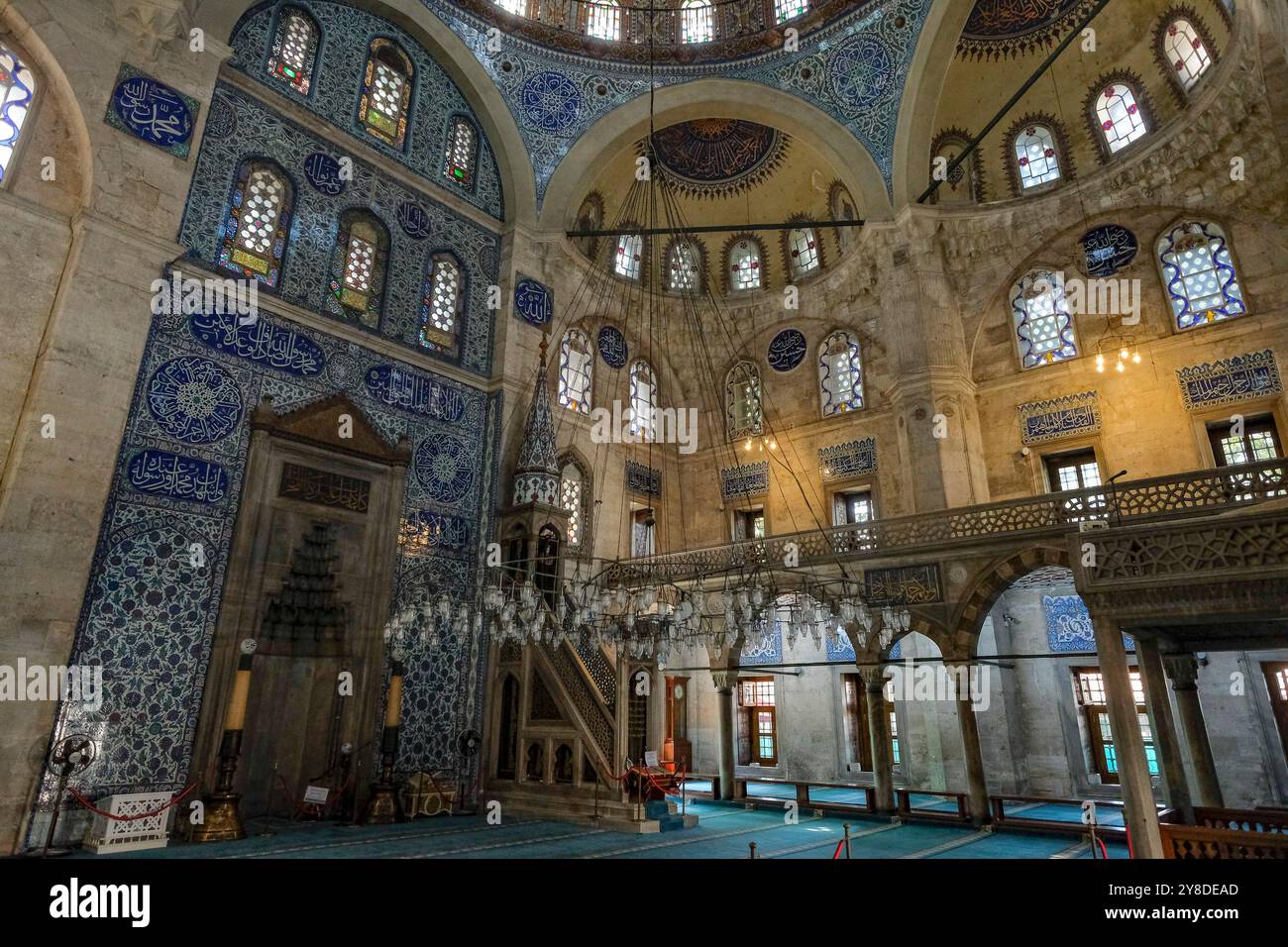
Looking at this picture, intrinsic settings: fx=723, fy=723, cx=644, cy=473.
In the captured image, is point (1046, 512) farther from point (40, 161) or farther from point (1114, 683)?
point (40, 161)

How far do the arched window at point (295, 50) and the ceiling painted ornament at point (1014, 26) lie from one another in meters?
9.63

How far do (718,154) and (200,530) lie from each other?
11381 millimetres

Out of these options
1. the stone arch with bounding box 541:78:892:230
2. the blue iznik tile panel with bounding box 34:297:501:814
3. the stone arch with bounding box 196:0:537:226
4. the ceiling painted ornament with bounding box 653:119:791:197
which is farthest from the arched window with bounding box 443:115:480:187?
the ceiling painted ornament with bounding box 653:119:791:197

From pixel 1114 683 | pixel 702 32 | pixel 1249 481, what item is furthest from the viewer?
pixel 702 32

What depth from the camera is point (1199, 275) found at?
10.1 metres

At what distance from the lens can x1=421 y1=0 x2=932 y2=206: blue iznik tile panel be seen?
37.6ft

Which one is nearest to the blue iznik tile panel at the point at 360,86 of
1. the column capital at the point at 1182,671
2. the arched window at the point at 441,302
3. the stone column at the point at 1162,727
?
the arched window at the point at 441,302

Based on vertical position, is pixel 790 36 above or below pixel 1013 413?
above

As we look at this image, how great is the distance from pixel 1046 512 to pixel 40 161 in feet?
37.9

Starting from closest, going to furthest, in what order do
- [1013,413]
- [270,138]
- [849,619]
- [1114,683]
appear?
[1114,683]
[270,138]
[849,619]
[1013,413]

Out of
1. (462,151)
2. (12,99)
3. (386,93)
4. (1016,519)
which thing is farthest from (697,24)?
(12,99)

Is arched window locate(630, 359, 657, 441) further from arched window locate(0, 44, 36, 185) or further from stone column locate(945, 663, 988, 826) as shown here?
arched window locate(0, 44, 36, 185)

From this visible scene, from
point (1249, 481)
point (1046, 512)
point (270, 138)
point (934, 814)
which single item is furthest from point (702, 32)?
point (934, 814)

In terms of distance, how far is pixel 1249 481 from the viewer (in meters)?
7.44
